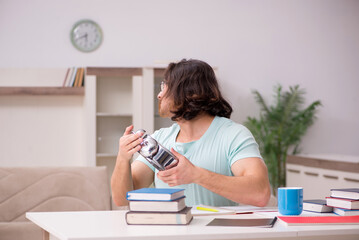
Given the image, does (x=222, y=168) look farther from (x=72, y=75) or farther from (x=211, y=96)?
(x=72, y=75)

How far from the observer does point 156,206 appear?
57.0 inches

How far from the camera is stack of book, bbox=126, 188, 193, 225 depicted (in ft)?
4.72

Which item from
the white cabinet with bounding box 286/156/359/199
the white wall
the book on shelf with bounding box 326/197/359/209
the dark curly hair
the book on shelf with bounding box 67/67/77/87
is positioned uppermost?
the white wall

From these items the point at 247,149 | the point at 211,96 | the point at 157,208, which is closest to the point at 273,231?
the point at 157,208

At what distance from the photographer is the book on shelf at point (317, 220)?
1.47 metres

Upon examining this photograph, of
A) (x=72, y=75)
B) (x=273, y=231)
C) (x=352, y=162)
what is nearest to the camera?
(x=273, y=231)

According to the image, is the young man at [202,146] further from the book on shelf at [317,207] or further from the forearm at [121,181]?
the book on shelf at [317,207]

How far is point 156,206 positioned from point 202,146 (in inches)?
24.1

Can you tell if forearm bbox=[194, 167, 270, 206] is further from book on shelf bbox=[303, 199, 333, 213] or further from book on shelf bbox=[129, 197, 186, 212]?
book on shelf bbox=[129, 197, 186, 212]

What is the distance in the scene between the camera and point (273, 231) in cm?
136

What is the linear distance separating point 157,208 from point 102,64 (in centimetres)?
417

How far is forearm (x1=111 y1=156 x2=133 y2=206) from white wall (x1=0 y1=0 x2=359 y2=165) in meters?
3.58

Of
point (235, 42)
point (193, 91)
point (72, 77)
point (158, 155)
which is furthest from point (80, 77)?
point (158, 155)

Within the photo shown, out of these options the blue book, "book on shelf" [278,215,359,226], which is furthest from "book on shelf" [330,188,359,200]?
the blue book
